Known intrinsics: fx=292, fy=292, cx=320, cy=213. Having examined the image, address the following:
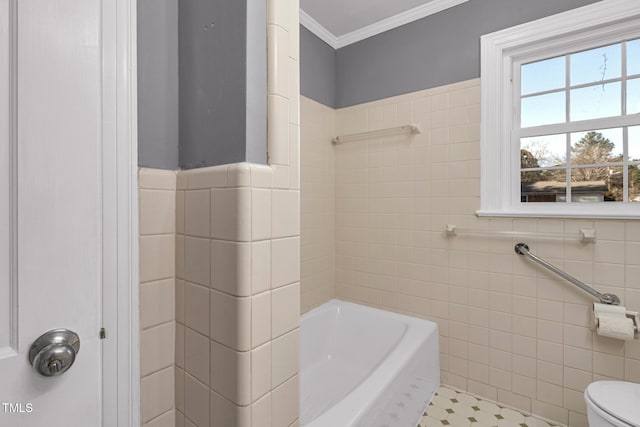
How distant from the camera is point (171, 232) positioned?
0.81 metres

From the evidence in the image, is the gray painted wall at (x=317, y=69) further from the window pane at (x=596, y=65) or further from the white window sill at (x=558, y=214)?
the window pane at (x=596, y=65)

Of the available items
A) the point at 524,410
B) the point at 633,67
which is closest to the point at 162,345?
the point at 524,410

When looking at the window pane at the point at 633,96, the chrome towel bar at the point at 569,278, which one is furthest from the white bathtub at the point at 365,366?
the window pane at the point at 633,96

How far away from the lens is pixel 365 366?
1.96 meters

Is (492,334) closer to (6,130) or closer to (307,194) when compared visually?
(307,194)

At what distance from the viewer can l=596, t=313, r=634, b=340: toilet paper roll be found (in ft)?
4.35

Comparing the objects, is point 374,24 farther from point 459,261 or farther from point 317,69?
point 459,261

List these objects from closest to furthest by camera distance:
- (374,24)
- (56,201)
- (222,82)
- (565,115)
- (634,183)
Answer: (56,201) < (222,82) < (634,183) < (565,115) < (374,24)

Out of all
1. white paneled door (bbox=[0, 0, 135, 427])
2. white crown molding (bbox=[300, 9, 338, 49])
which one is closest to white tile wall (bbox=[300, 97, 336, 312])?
white crown molding (bbox=[300, 9, 338, 49])

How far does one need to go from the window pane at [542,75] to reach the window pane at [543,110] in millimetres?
51

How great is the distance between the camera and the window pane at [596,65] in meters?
1.53

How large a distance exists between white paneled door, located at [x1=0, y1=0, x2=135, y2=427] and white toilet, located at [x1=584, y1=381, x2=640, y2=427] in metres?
1.62

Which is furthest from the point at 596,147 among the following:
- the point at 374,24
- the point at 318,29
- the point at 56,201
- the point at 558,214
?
the point at 56,201

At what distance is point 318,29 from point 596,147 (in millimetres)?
1885
